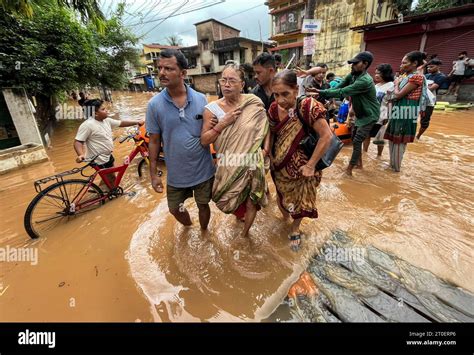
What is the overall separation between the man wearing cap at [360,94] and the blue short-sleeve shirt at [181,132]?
6.12 ft

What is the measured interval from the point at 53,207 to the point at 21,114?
4.33 m

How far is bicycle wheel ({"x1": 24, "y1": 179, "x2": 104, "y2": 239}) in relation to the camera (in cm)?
300

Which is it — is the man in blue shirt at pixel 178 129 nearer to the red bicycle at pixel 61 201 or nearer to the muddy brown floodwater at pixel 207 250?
the muddy brown floodwater at pixel 207 250

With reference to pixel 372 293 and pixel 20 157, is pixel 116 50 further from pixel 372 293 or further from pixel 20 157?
pixel 372 293

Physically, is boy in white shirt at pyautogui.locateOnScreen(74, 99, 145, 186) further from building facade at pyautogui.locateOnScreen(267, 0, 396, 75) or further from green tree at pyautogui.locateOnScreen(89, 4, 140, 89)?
building facade at pyautogui.locateOnScreen(267, 0, 396, 75)

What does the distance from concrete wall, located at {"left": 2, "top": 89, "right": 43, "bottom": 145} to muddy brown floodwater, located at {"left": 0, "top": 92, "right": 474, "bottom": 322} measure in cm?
274

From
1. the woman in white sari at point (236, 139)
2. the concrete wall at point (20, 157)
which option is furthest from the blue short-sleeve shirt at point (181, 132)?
the concrete wall at point (20, 157)

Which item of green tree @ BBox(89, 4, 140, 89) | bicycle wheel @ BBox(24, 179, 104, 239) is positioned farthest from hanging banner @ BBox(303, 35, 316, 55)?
green tree @ BBox(89, 4, 140, 89)

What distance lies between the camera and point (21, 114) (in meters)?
5.93

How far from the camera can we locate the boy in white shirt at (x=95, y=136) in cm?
337
